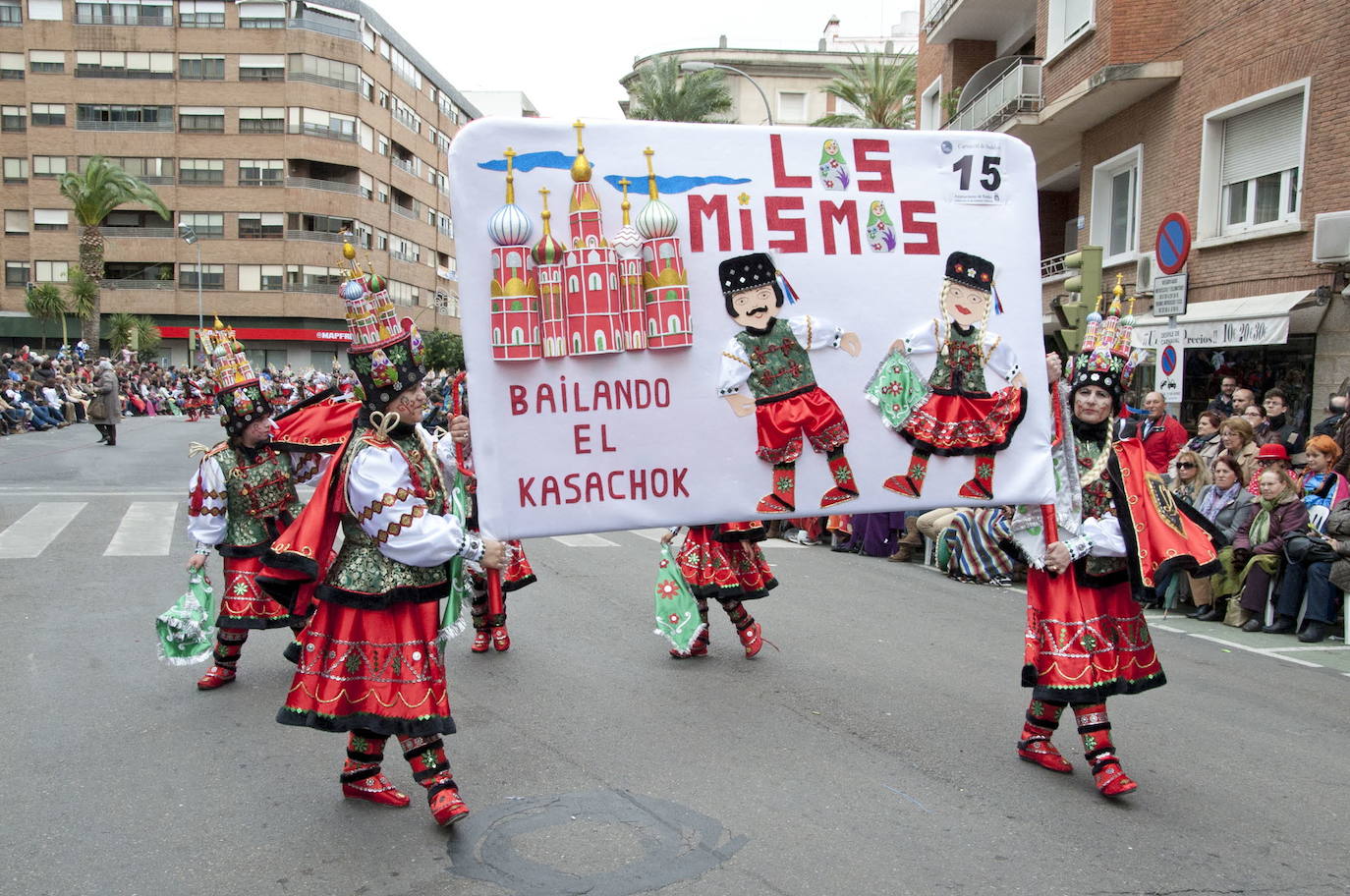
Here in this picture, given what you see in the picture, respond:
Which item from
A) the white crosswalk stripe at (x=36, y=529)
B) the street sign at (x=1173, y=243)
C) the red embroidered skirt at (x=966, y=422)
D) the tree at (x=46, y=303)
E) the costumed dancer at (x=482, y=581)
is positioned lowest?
the white crosswalk stripe at (x=36, y=529)

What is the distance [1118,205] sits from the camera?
62.2ft

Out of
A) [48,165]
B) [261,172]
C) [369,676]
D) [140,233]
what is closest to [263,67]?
[261,172]

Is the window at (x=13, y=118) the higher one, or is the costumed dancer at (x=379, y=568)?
the window at (x=13, y=118)

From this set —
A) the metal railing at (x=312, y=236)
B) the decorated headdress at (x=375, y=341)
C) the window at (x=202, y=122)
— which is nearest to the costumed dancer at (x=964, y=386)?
the decorated headdress at (x=375, y=341)

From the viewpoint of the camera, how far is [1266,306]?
1368cm

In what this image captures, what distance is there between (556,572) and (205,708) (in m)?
4.74

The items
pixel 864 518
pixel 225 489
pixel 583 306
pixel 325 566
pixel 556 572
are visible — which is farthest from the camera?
pixel 864 518

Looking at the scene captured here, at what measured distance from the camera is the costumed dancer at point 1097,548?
4738 mm

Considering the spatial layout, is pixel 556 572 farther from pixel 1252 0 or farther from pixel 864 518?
pixel 1252 0

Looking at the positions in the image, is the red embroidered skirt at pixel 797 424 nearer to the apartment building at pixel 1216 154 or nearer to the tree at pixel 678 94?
the apartment building at pixel 1216 154

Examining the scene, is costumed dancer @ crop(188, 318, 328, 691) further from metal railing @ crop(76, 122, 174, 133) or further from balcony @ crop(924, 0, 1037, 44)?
metal railing @ crop(76, 122, 174, 133)

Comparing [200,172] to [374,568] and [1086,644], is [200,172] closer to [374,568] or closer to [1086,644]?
[374,568]

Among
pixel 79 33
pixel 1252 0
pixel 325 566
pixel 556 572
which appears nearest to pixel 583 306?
pixel 325 566

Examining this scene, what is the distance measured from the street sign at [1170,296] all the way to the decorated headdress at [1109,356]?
6.40 metres
